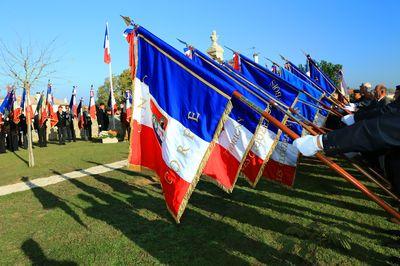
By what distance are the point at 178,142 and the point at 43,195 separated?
18.2ft


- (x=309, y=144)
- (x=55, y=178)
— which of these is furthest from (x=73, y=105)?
(x=309, y=144)

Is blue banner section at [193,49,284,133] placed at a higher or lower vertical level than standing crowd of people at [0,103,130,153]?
higher

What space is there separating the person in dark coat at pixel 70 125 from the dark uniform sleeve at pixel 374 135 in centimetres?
2193

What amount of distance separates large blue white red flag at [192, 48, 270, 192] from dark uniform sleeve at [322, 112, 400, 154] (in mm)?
2466

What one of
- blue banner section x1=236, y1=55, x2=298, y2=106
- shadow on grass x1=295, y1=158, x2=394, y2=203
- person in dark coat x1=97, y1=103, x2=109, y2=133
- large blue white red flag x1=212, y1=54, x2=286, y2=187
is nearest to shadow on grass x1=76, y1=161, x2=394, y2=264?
shadow on grass x1=295, y1=158, x2=394, y2=203

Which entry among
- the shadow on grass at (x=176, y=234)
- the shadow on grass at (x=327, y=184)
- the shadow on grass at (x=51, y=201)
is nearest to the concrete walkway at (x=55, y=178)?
the shadow on grass at (x=51, y=201)

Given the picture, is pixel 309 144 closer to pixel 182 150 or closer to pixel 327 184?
Result: pixel 182 150

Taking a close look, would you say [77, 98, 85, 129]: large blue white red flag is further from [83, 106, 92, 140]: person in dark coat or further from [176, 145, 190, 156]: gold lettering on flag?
[176, 145, 190, 156]: gold lettering on flag

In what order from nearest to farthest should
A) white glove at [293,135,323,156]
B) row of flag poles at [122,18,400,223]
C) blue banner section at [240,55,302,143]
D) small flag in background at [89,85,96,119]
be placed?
1. white glove at [293,135,323,156]
2. row of flag poles at [122,18,400,223]
3. blue banner section at [240,55,302,143]
4. small flag in background at [89,85,96,119]

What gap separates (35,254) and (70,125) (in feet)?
62.0

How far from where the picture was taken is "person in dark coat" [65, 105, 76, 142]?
74.5 feet

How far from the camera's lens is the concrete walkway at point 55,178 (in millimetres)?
9656

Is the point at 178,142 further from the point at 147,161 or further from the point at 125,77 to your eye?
the point at 125,77

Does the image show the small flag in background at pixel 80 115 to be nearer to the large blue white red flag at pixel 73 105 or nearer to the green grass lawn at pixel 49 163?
the large blue white red flag at pixel 73 105
